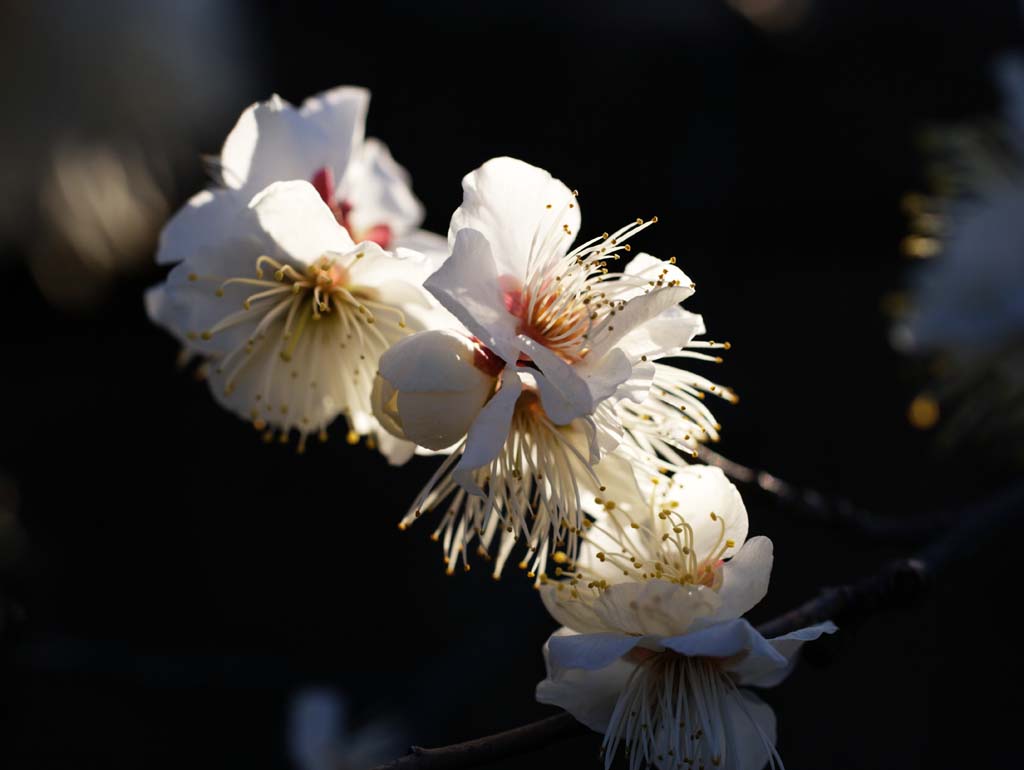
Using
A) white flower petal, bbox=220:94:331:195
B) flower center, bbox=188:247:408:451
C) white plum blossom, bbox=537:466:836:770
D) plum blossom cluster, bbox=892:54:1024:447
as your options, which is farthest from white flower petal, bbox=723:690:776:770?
plum blossom cluster, bbox=892:54:1024:447

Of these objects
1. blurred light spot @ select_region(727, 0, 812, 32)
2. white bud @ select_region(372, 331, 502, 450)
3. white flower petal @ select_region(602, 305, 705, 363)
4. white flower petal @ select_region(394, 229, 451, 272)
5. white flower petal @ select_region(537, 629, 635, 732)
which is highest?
blurred light spot @ select_region(727, 0, 812, 32)

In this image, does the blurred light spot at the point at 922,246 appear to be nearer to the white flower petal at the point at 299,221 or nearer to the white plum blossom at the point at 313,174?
the white plum blossom at the point at 313,174

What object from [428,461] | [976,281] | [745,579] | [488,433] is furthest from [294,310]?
[428,461]

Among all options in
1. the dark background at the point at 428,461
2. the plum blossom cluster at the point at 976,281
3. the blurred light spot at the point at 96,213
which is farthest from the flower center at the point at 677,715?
the blurred light spot at the point at 96,213

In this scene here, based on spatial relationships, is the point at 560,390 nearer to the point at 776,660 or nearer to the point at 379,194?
the point at 776,660

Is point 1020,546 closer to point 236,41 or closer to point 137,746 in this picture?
point 137,746

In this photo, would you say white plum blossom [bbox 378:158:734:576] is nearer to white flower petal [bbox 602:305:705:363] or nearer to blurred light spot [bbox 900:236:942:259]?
white flower petal [bbox 602:305:705:363]

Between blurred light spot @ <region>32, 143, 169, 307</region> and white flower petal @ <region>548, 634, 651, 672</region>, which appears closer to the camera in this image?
white flower petal @ <region>548, 634, 651, 672</region>

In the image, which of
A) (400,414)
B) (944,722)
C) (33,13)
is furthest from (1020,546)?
(33,13)
